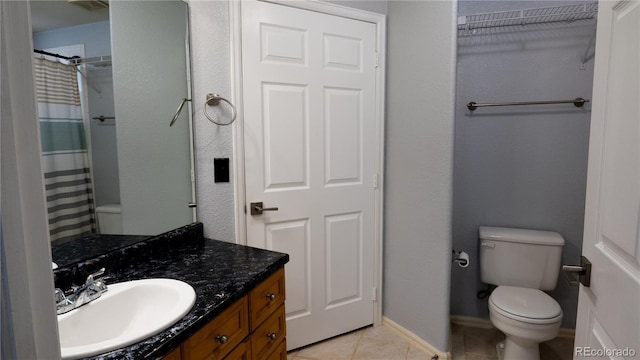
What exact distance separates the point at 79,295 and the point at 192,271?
384 millimetres

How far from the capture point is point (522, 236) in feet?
7.20

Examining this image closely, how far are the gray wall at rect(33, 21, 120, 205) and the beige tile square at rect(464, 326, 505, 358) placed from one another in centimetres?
223

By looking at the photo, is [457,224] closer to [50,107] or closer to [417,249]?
[417,249]

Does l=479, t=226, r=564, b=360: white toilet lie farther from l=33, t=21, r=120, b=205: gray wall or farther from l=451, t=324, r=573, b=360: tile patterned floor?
l=33, t=21, r=120, b=205: gray wall

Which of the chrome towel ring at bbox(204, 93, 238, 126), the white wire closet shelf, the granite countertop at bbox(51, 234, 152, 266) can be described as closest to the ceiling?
the chrome towel ring at bbox(204, 93, 238, 126)

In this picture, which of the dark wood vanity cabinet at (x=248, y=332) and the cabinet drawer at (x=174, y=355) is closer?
the cabinet drawer at (x=174, y=355)

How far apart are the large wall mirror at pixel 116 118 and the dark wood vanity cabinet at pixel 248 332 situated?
23.7 inches

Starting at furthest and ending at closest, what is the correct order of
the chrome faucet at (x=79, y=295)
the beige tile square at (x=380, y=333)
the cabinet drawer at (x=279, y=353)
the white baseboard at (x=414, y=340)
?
the beige tile square at (x=380, y=333) → the white baseboard at (x=414, y=340) → the cabinet drawer at (x=279, y=353) → the chrome faucet at (x=79, y=295)

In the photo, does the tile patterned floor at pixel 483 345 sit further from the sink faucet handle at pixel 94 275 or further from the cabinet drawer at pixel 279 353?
the sink faucet handle at pixel 94 275

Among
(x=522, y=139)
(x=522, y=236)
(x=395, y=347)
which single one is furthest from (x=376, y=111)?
(x=395, y=347)

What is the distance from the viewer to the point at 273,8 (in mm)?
1936

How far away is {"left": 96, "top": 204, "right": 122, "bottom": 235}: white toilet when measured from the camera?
54.1 inches

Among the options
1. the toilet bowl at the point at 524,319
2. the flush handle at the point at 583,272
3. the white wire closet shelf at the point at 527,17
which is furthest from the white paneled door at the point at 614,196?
the white wire closet shelf at the point at 527,17

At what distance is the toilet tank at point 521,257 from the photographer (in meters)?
2.15
